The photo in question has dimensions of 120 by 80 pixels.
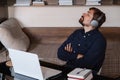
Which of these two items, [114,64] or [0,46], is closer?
[114,64]

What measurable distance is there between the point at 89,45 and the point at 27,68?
2.65 feet

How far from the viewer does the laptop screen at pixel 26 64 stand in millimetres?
1644

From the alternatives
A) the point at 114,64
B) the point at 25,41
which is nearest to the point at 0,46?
the point at 25,41

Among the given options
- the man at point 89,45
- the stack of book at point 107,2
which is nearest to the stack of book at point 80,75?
the man at point 89,45

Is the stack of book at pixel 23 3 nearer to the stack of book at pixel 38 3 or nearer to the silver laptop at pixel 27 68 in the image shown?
the stack of book at pixel 38 3

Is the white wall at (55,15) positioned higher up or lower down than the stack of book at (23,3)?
lower down

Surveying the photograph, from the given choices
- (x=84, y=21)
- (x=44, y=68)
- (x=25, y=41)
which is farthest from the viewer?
(x=25, y=41)

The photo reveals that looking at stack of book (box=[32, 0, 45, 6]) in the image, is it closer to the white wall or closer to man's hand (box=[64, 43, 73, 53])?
the white wall

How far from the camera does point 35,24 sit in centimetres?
374

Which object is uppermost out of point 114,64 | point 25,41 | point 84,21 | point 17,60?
point 84,21

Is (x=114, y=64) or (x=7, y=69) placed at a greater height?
(x=7, y=69)

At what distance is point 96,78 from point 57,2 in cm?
214

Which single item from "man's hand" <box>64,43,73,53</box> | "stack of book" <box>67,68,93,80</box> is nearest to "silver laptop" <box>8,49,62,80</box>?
"stack of book" <box>67,68,93,80</box>

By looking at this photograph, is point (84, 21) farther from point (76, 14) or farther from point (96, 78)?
point (76, 14)
